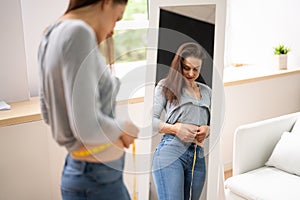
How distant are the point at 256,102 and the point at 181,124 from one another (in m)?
1.78

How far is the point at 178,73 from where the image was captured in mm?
1396

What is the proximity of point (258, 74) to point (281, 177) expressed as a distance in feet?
3.38

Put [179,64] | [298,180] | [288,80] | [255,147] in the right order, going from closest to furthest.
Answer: [179,64]
[298,180]
[255,147]
[288,80]

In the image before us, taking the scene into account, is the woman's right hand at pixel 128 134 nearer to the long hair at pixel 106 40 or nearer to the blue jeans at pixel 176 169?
the long hair at pixel 106 40

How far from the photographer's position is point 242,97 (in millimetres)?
2990

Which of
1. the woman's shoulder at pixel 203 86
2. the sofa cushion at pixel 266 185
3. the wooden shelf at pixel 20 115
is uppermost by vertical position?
the woman's shoulder at pixel 203 86

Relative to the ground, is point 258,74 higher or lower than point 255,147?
higher

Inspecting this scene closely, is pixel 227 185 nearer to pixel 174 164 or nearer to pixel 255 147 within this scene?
pixel 255 147

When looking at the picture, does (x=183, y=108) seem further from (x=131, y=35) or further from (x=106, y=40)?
(x=106, y=40)

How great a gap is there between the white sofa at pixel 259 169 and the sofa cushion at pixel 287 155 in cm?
3

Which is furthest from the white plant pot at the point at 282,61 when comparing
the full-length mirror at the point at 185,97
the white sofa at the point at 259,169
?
the full-length mirror at the point at 185,97

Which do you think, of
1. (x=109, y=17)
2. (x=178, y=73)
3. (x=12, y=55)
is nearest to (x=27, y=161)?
(x=12, y=55)

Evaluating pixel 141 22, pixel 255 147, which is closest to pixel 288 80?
pixel 255 147

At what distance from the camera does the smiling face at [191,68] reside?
1391mm
